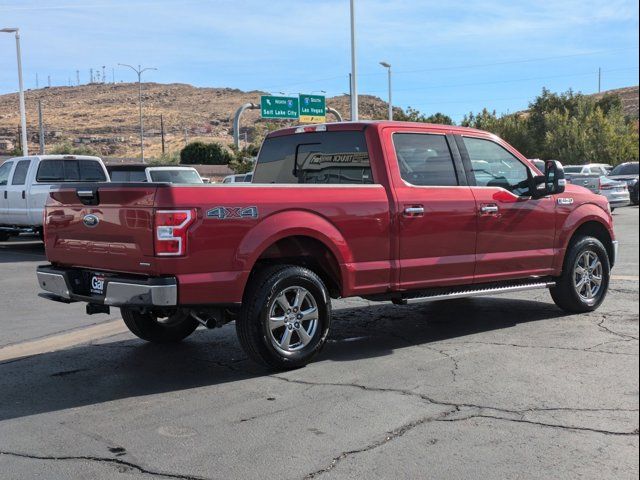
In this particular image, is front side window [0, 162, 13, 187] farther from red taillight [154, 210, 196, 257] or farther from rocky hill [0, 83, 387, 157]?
rocky hill [0, 83, 387, 157]

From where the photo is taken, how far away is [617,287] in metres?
9.93

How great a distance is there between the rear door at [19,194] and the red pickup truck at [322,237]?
32.3 ft

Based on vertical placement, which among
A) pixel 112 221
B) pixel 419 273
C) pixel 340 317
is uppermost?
pixel 112 221

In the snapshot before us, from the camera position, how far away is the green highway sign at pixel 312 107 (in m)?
42.2

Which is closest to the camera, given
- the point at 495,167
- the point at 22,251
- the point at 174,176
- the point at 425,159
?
the point at 425,159

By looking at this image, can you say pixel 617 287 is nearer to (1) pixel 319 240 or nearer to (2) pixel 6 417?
(1) pixel 319 240

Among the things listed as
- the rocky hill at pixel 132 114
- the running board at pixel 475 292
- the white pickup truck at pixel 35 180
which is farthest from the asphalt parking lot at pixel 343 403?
the rocky hill at pixel 132 114

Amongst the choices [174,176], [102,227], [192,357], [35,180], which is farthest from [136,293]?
[174,176]

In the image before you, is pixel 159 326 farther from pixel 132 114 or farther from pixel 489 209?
pixel 132 114

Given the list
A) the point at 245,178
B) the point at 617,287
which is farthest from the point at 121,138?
the point at 617,287

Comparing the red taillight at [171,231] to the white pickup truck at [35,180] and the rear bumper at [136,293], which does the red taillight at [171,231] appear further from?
the white pickup truck at [35,180]

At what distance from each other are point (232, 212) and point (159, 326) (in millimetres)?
2168

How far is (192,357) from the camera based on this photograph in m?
6.61

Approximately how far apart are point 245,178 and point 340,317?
13025mm
